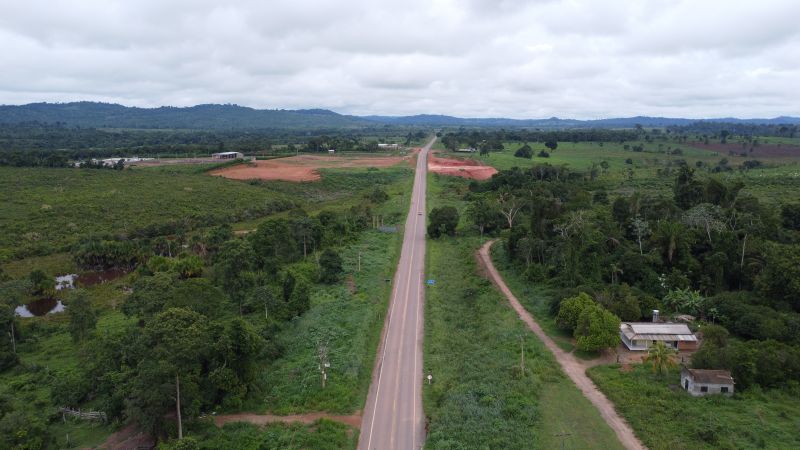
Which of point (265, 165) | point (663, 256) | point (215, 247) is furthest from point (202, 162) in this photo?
point (663, 256)

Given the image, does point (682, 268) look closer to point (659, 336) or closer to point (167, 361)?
point (659, 336)

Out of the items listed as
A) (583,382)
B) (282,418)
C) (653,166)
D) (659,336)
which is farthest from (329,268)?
(653,166)

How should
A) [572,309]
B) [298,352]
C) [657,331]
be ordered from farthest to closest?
[572,309] < [657,331] < [298,352]

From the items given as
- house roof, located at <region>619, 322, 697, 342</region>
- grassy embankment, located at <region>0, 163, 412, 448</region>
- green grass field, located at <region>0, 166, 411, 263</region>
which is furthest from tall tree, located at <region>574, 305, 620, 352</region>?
green grass field, located at <region>0, 166, 411, 263</region>

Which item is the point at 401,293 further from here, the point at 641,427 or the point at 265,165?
the point at 265,165

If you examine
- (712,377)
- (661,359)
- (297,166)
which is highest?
(297,166)
